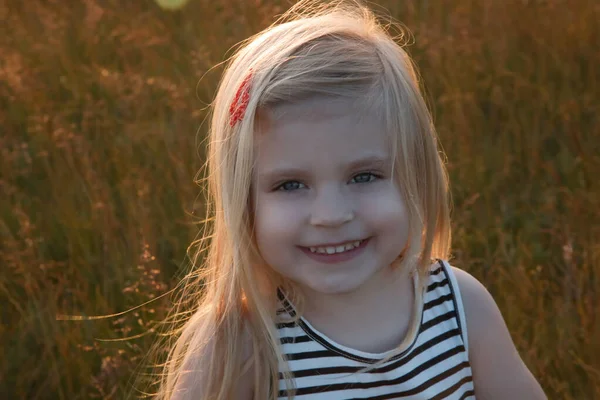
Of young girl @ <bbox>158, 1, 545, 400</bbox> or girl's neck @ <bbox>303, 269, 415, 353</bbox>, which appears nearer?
young girl @ <bbox>158, 1, 545, 400</bbox>

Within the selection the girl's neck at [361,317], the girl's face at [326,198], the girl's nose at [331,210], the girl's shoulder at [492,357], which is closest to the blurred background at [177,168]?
the girl's shoulder at [492,357]

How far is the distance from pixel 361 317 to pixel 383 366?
121 mm

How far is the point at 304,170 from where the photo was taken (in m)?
1.77

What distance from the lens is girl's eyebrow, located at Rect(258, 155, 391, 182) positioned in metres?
1.78

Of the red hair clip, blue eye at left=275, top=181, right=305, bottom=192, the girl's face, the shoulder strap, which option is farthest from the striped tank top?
the red hair clip

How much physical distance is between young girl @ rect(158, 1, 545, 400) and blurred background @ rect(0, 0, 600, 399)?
58cm

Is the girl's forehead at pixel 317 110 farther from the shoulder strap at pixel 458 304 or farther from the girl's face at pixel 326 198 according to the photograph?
the shoulder strap at pixel 458 304

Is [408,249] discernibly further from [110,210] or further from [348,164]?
[110,210]

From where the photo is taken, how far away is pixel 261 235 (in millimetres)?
1867

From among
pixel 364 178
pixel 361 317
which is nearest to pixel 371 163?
pixel 364 178

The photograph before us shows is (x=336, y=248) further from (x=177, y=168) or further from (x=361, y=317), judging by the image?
(x=177, y=168)

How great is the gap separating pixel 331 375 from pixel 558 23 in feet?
9.28

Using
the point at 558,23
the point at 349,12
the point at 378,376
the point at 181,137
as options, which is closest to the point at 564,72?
the point at 558,23

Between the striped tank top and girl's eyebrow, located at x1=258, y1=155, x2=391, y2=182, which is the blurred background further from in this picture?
girl's eyebrow, located at x1=258, y1=155, x2=391, y2=182
